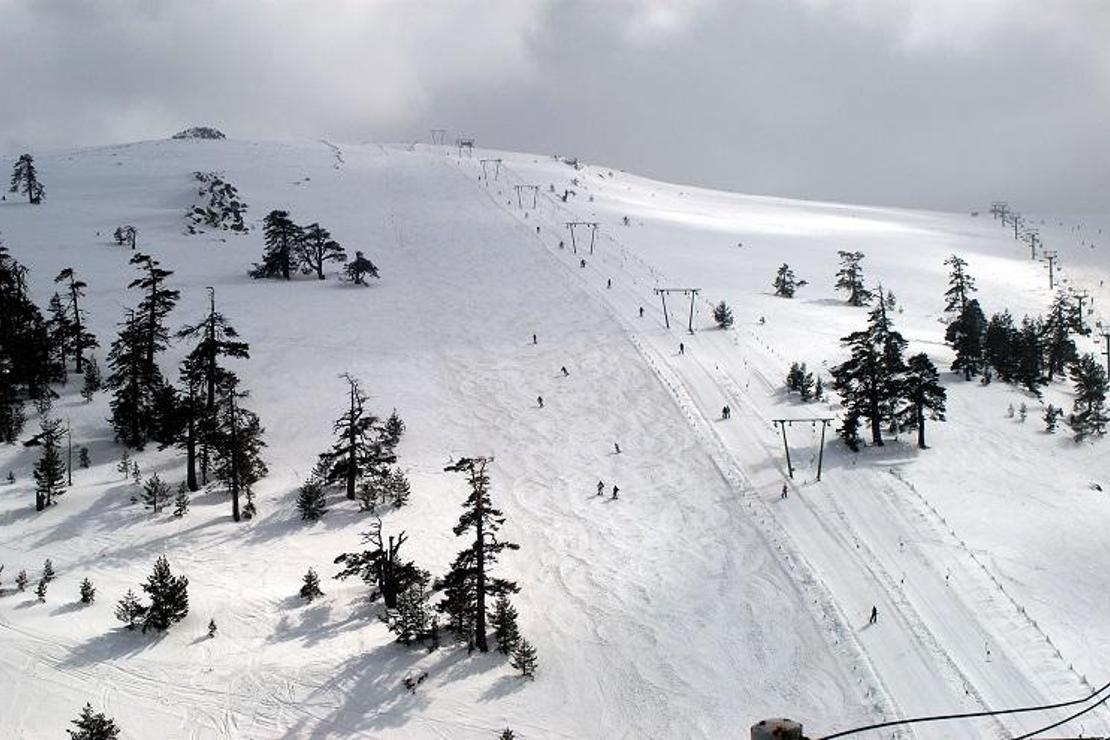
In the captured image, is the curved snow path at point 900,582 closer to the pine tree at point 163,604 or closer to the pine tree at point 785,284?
the pine tree at point 163,604

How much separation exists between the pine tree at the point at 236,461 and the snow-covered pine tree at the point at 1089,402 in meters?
52.1

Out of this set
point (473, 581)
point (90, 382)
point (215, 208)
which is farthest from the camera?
point (215, 208)

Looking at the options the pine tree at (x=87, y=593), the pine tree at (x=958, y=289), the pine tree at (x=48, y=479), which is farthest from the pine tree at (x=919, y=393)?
the pine tree at (x=48, y=479)

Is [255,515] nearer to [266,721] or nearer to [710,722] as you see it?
[266,721]

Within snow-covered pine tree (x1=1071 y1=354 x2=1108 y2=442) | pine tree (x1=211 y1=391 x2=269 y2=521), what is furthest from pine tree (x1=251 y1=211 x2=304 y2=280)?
snow-covered pine tree (x1=1071 y1=354 x2=1108 y2=442)

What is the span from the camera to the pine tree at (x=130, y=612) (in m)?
29.7

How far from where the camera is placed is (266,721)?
2622 centimetres

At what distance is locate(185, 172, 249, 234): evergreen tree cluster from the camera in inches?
4222

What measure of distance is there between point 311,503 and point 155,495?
7738 mm

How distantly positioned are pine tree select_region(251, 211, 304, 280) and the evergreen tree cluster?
63.6ft

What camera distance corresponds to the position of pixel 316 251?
3605 inches

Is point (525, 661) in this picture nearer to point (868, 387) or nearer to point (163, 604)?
point (163, 604)

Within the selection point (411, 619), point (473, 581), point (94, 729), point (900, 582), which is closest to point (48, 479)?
point (411, 619)

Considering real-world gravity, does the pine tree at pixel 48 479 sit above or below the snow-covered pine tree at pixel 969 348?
below
